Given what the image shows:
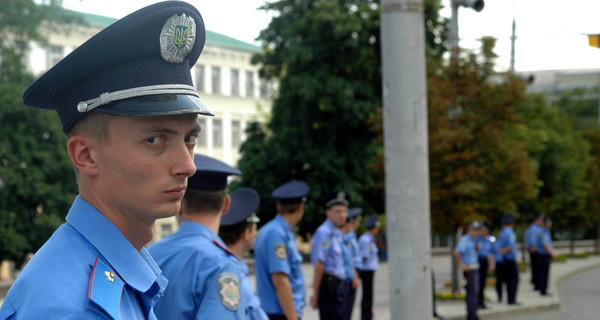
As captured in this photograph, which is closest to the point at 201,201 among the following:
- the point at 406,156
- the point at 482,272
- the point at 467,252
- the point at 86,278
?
the point at 86,278

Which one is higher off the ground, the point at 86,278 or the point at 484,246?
the point at 86,278

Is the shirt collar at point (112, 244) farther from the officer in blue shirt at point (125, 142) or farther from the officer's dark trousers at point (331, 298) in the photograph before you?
the officer's dark trousers at point (331, 298)

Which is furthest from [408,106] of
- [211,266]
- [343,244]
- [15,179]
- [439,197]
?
[15,179]

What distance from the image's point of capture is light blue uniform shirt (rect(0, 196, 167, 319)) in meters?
1.66

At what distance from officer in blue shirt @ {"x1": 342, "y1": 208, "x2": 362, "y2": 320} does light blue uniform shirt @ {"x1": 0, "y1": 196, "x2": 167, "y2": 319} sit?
30.6 ft

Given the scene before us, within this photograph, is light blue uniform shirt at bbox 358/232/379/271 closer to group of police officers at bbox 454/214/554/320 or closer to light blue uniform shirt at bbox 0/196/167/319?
group of police officers at bbox 454/214/554/320

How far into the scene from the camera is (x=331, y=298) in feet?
35.7

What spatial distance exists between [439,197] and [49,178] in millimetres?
17287

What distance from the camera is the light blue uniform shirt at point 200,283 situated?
147 inches

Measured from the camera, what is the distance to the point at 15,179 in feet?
102

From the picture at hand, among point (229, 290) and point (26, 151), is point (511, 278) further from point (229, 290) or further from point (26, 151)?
point (26, 151)

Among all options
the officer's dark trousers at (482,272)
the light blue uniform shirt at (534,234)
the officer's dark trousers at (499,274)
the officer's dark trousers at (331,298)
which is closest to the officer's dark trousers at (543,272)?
the light blue uniform shirt at (534,234)

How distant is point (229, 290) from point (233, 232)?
1.97 metres

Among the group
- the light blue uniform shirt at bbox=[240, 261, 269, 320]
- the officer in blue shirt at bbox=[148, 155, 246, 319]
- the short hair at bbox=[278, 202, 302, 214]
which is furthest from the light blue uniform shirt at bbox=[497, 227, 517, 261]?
the officer in blue shirt at bbox=[148, 155, 246, 319]
